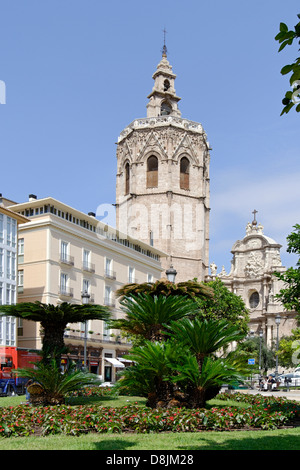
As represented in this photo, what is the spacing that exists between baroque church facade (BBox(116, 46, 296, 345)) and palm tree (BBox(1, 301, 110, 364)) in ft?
166

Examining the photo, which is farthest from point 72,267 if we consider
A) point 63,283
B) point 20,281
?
point 20,281

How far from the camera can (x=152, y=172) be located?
71.1m

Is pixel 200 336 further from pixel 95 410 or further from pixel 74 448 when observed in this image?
pixel 74 448

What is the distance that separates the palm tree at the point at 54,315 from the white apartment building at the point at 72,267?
74.4 feet

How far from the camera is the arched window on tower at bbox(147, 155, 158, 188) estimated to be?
2778 inches

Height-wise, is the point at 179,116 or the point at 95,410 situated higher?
the point at 179,116

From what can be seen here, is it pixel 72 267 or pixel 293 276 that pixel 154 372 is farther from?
pixel 72 267

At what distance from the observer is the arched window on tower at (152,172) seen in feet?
232

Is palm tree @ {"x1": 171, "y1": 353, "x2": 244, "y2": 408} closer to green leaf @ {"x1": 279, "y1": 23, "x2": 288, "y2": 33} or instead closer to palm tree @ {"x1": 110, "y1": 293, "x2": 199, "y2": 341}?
palm tree @ {"x1": 110, "y1": 293, "x2": 199, "y2": 341}

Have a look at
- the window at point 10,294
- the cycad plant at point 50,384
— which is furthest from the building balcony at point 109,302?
the cycad plant at point 50,384

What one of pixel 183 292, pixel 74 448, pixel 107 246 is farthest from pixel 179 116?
pixel 74 448

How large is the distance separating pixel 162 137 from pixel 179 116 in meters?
7.99

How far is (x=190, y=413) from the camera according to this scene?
1216 centimetres

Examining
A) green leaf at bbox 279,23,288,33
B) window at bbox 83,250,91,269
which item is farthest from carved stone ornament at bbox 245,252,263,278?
green leaf at bbox 279,23,288,33
